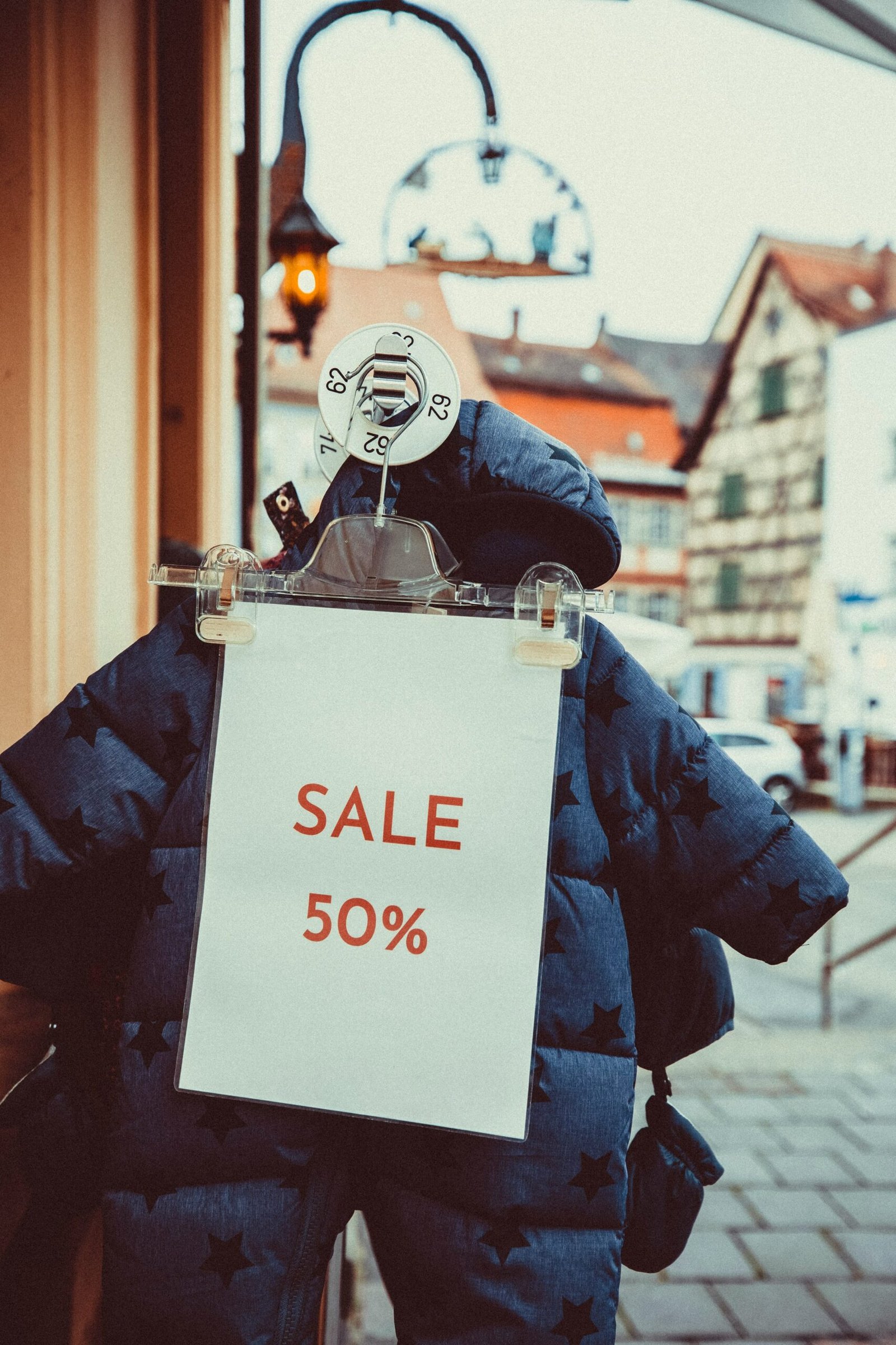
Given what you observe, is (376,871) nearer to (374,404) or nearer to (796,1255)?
(374,404)

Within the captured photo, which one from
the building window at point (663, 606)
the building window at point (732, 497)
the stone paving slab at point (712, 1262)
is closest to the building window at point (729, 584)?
the building window at point (732, 497)

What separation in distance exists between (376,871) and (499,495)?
0.40m

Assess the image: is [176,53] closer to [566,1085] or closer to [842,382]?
[566,1085]

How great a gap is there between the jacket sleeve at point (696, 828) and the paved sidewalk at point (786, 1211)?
143 centimetres

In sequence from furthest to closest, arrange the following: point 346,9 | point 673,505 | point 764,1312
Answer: point 673,505, point 346,9, point 764,1312

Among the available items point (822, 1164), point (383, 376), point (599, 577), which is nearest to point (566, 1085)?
point (599, 577)

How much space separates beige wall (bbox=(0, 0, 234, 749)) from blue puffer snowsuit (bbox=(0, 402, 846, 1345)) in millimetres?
548

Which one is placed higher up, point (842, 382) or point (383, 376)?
point (842, 382)

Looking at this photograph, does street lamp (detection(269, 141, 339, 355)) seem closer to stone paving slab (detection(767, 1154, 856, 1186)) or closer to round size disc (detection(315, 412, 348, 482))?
round size disc (detection(315, 412, 348, 482))

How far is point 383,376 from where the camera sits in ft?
3.62

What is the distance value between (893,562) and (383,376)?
18.2m

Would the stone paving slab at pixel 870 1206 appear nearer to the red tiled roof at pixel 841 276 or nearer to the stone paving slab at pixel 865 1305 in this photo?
the stone paving slab at pixel 865 1305

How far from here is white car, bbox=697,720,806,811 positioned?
46.2 feet

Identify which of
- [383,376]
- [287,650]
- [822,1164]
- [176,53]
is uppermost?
[176,53]
